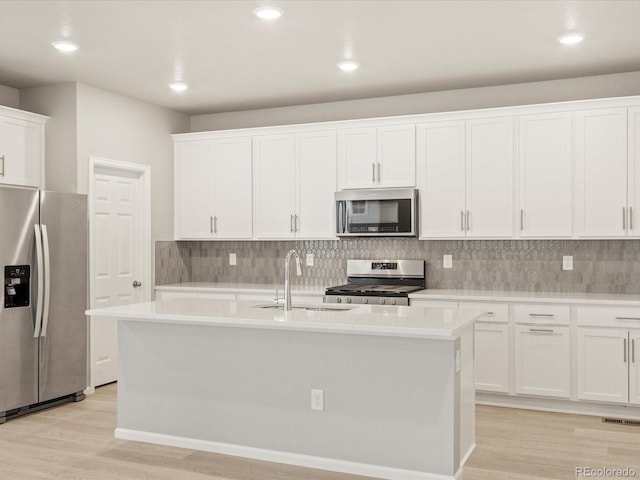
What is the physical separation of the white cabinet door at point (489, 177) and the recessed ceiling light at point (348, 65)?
1.13 m

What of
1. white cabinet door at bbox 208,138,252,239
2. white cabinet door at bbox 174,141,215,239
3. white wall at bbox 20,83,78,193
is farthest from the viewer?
white cabinet door at bbox 174,141,215,239

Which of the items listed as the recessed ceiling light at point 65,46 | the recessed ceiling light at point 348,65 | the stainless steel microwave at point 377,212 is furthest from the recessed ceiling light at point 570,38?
the recessed ceiling light at point 65,46

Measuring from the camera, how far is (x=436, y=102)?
19.3ft

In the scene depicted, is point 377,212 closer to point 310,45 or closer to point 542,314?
point 542,314

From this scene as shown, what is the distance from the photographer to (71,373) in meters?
5.18

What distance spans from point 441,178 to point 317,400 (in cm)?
261

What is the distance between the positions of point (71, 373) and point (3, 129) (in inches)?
80.0

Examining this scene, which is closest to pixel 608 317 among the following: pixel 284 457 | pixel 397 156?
pixel 397 156

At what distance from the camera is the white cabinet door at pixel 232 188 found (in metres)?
6.34

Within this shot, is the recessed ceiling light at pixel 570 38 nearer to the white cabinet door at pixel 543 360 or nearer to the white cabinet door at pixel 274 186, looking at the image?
the white cabinet door at pixel 543 360

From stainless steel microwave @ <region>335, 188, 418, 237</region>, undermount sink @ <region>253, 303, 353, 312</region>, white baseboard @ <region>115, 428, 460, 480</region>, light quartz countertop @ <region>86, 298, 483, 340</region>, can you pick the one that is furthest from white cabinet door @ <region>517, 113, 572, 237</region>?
white baseboard @ <region>115, 428, 460, 480</region>

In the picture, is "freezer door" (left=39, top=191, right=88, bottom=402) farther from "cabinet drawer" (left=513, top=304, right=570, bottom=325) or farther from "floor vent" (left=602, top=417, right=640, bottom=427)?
"floor vent" (left=602, top=417, right=640, bottom=427)

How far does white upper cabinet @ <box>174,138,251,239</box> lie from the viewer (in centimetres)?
636

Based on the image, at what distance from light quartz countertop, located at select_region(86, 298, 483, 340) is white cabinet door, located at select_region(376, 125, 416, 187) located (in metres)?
1.96
